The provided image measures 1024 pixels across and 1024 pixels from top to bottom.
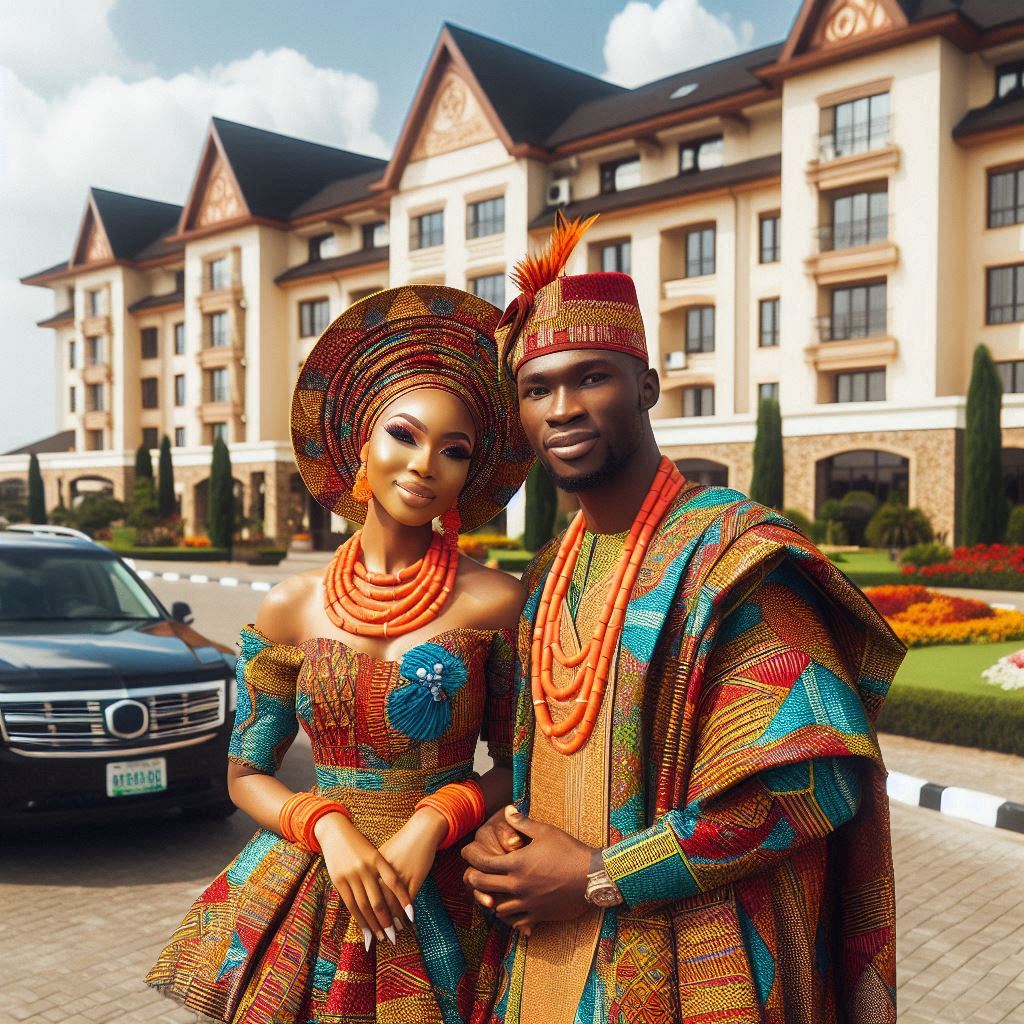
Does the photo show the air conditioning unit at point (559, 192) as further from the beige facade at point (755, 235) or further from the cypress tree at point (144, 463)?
the cypress tree at point (144, 463)

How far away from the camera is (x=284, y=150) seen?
44.8m

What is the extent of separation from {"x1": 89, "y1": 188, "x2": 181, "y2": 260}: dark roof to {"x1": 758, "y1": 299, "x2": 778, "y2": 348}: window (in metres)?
31.6

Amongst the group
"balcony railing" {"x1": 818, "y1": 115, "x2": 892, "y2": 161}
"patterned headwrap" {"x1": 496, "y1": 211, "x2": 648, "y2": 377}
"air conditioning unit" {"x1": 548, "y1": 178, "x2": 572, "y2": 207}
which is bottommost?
"patterned headwrap" {"x1": 496, "y1": 211, "x2": 648, "y2": 377}

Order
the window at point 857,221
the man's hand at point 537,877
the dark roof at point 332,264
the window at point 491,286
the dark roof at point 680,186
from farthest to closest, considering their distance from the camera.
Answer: the dark roof at point 332,264, the window at point 491,286, the dark roof at point 680,186, the window at point 857,221, the man's hand at point 537,877

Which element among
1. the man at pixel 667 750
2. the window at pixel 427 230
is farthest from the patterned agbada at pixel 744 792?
the window at pixel 427 230

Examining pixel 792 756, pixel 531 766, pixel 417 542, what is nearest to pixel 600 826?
pixel 531 766

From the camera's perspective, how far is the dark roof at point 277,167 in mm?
41719

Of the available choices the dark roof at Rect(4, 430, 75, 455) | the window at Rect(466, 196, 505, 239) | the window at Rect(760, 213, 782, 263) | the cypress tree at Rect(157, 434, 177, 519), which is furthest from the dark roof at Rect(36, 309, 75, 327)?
the window at Rect(760, 213, 782, 263)

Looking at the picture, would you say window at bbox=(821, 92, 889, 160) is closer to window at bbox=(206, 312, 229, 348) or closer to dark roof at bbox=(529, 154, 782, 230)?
dark roof at bbox=(529, 154, 782, 230)

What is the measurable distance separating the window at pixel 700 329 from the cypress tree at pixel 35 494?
29902 mm

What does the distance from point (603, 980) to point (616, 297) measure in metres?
1.15

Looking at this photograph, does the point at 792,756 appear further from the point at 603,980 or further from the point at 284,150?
the point at 284,150

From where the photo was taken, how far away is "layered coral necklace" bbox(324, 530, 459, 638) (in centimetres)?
224

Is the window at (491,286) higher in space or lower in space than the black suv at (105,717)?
higher
